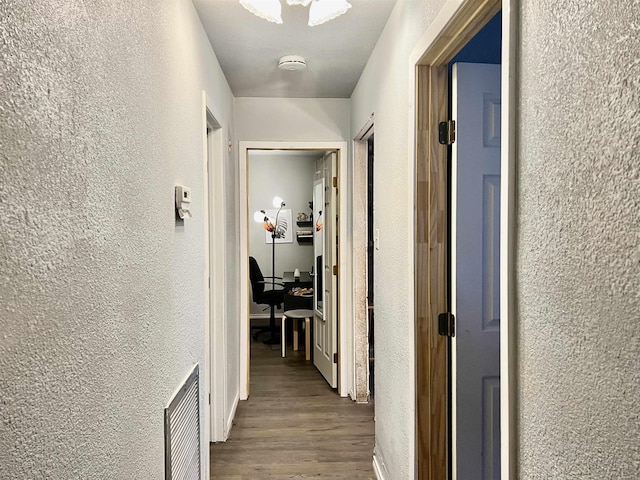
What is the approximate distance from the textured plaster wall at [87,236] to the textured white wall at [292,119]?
2.05 m

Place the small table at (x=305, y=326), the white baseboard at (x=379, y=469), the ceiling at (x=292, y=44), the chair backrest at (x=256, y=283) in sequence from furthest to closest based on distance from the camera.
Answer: the chair backrest at (x=256, y=283) → the small table at (x=305, y=326) → the white baseboard at (x=379, y=469) → the ceiling at (x=292, y=44)

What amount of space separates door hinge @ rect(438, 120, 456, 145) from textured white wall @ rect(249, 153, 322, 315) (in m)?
5.03

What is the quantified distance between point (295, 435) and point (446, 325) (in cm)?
174

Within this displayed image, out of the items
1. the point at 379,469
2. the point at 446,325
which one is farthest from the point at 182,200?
the point at 379,469

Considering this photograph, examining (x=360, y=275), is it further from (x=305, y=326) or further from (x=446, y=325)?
(x=446, y=325)

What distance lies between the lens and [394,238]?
2375mm

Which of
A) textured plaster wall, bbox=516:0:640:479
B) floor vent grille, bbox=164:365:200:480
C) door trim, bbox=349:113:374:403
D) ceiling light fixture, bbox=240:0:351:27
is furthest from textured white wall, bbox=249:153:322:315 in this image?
textured plaster wall, bbox=516:0:640:479

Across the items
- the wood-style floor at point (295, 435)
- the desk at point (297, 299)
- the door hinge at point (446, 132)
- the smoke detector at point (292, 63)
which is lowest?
the wood-style floor at point (295, 435)

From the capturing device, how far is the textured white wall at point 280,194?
6.92m

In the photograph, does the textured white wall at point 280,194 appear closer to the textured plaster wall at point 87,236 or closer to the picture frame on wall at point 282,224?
the picture frame on wall at point 282,224

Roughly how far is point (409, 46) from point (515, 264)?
131 centimetres

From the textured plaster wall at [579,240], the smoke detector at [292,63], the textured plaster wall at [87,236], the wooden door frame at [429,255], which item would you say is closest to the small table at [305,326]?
the smoke detector at [292,63]

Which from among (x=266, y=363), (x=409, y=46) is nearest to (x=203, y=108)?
(x=409, y=46)

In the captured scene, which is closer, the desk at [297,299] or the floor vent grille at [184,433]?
the floor vent grille at [184,433]
